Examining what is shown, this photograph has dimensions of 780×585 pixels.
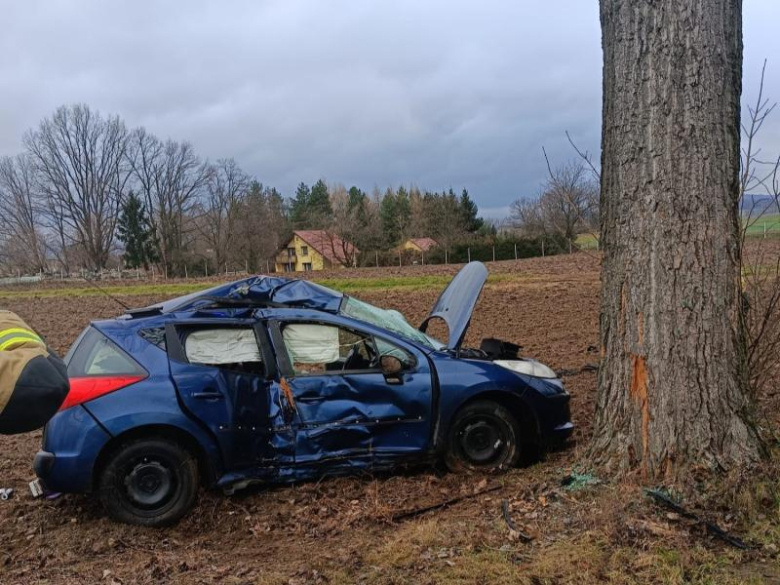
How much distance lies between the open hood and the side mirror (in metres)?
0.52

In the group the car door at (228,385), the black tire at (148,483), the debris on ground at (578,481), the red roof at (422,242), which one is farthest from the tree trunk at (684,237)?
the red roof at (422,242)

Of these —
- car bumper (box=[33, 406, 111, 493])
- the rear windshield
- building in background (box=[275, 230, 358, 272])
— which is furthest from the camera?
building in background (box=[275, 230, 358, 272])

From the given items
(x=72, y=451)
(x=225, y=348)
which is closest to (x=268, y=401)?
(x=225, y=348)

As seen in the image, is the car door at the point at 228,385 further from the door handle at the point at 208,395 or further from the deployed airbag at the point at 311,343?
the deployed airbag at the point at 311,343

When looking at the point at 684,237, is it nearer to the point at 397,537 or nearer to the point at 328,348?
the point at 397,537

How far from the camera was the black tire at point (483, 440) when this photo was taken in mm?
5246

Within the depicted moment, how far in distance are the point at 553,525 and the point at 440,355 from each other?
1900 mm

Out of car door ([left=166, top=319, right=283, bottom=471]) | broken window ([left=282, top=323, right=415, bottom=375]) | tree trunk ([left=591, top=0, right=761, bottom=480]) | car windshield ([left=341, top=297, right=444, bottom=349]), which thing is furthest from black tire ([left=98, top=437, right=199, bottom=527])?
tree trunk ([left=591, top=0, right=761, bottom=480])

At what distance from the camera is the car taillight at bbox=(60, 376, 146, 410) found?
4.60m

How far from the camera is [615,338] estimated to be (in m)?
4.23

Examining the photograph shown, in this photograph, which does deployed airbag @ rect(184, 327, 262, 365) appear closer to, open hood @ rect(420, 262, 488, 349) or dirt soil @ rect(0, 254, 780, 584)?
dirt soil @ rect(0, 254, 780, 584)

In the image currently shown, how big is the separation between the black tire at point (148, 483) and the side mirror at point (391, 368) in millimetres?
1612

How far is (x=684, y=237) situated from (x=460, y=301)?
229 cm

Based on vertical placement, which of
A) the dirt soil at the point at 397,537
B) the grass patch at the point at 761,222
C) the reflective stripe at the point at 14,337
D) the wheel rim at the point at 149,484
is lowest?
the dirt soil at the point at 397,537
